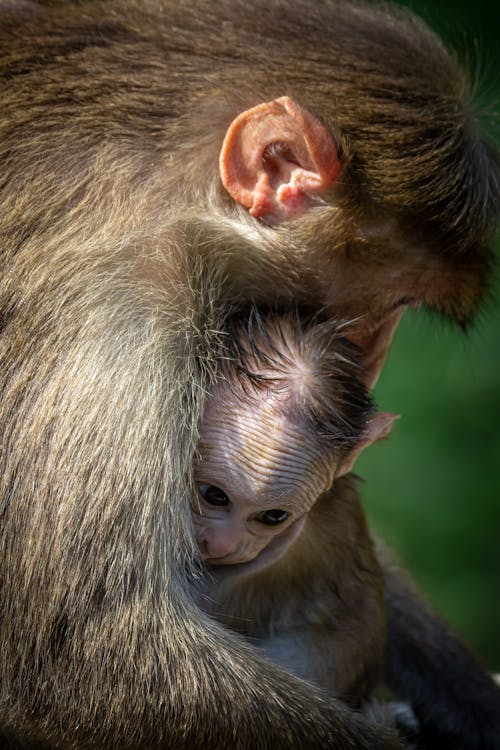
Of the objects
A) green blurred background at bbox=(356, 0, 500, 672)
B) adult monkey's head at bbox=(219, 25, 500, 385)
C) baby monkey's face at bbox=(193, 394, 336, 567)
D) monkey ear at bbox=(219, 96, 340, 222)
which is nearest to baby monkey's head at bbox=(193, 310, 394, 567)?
baby monkey's face at bbox=(193, 394, 336, 567)

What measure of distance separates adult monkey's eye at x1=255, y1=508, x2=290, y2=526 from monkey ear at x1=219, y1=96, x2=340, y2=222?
0.90 meters

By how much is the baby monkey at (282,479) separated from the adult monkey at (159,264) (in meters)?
0.14

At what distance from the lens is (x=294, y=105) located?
11.5ft

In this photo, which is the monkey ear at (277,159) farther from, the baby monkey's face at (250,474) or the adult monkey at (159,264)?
the baby monkey's face at (250,474)

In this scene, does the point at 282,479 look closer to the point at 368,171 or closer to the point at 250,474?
the point at 250,474

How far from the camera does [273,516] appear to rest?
12.4 ft

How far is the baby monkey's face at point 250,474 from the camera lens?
3.63 meters

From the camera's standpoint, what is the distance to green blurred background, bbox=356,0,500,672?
24.6 ft

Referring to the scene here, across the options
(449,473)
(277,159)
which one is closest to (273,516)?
(277,159)

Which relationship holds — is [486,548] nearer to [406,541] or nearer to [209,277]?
[406,541]

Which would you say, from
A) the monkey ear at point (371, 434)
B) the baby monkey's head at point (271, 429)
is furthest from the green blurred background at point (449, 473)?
the baby monkey's head at point (271, 429)

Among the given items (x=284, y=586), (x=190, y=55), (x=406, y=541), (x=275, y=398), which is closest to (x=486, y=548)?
(x=406, y=541)

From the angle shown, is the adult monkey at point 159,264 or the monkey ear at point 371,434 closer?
the adult monkey at point 159,264

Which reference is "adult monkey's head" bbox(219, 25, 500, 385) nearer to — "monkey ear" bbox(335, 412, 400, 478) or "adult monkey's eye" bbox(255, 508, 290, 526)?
"monkey ear" bbox(335, 412, 400, 478)
